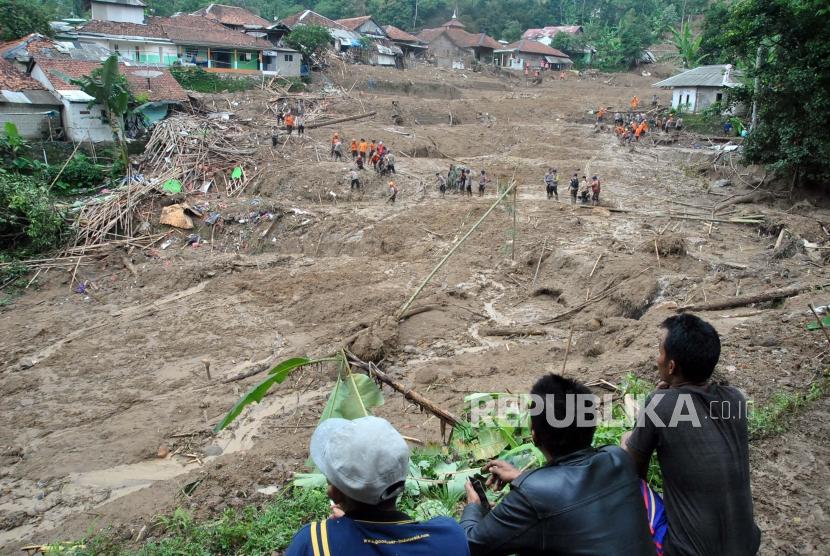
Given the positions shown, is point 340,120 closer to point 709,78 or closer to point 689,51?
point 709,78

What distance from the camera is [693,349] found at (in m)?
2.73

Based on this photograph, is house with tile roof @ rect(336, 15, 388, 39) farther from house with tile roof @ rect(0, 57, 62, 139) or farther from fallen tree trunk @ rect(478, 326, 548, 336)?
fallen tree trunk @ rect(478, 326, 548, 336)

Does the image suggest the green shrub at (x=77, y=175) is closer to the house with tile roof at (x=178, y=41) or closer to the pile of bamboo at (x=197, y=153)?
the pile of bamboo at (x=197, y=153)

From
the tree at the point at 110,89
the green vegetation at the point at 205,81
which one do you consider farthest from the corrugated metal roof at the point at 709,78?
the tree at the point at 110,89

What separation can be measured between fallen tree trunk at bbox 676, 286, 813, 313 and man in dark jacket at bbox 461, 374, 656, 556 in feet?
24.7

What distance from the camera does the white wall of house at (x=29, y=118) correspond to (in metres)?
20.8

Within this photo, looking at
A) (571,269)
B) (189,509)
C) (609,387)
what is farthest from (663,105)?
(189,509)

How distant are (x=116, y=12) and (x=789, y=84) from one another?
120ft

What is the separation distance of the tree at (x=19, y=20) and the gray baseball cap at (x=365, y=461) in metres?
33.1

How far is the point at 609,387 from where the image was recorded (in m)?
6.16

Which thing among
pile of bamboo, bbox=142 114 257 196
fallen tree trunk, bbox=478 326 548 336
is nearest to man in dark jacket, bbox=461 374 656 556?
fallen tree trunk, bbox=478 326 548 336

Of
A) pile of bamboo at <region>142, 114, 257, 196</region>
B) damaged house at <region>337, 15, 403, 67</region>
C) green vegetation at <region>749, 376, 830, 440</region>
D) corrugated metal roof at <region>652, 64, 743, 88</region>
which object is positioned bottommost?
green vegetation at <region>749, 376, 830, 440</region>

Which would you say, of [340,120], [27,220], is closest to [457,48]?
[340,120]

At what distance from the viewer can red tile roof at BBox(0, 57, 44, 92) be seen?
21.6m
